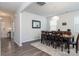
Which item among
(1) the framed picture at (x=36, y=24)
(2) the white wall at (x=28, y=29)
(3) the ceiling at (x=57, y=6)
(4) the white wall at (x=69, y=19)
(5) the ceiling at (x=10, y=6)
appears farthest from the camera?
(1) the framed picture at (x=36, y=24)

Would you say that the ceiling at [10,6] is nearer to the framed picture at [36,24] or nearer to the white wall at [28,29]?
the white wall at [28,29]

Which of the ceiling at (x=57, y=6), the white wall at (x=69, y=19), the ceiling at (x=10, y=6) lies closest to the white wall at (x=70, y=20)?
the white wall at (x=69, y=19)

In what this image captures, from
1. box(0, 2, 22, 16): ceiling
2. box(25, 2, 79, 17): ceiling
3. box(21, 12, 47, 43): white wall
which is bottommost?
Answer: box(21, 12, 47, 43): white wall

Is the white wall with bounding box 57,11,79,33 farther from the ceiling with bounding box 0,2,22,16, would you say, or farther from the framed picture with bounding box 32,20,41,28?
the ceiling with bounding box 0,2,22,16

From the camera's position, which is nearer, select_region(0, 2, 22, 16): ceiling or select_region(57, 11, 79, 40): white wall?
select_region(0, 2, 22, 16): ceiling

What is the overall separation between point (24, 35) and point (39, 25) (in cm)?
188

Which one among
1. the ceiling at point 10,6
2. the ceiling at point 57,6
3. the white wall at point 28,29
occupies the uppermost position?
the ceiling at point 10,6

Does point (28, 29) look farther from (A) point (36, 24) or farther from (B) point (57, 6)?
(B) point (57, 6)

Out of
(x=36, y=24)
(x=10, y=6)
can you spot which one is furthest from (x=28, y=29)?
(x=10, y=6)

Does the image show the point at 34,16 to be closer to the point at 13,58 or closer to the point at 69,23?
the point at 69,23

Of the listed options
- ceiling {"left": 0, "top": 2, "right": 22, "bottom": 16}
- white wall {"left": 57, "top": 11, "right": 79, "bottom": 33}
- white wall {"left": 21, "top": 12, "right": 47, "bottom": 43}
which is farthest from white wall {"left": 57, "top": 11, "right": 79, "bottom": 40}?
ceiling {"left": 0, "top": 2, "right": 22, "bottom": 16}

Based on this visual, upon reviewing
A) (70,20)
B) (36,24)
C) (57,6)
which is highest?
(57,6)

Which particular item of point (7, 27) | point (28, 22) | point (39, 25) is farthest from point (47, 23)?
point (7, 27)

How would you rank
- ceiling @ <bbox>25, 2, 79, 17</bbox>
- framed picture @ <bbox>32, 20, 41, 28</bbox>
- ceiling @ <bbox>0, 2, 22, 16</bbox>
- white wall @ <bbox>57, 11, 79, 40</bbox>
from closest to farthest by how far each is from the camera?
ceiling @ <bbox>25, 2, 79, 17</bbox> → ceiling @ <bbox>0, 2, 22, 16</bbox> → white wall @ <bbox>57, 11, 79, 40</bbox> → framed picture @ <bbox>32, 20, 41, 28</bbox>
